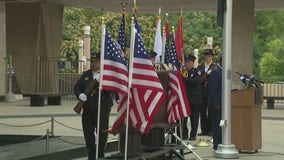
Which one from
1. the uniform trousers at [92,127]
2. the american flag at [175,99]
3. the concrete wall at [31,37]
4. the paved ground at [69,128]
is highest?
the concrete wall at [31,37]

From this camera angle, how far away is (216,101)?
1245 cm

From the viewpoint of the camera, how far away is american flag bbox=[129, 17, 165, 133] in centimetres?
852

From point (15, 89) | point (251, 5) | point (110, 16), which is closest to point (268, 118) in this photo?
point (251, 5)

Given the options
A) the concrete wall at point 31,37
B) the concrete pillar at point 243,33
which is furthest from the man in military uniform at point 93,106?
the concrete wall at point 31,37

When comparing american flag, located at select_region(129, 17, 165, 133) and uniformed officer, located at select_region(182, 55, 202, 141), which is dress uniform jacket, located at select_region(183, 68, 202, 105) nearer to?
uniformed officer, located at select_region(182, 55, 202, 141)

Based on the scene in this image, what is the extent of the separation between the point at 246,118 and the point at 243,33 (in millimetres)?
15103

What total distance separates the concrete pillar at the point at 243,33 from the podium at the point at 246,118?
14.1m

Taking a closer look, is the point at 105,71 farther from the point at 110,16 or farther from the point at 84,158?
the point at 110,16

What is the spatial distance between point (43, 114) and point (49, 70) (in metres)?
7.49

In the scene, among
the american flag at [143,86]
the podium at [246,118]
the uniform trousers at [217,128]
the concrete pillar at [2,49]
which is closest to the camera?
the american flag at [143,86]

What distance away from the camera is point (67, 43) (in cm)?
5406

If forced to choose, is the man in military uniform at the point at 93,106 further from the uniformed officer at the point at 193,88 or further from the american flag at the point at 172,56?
the uniformed officer at the point at 193,88

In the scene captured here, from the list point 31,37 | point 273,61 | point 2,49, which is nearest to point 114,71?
point 31,37

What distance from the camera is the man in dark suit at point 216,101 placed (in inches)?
489
